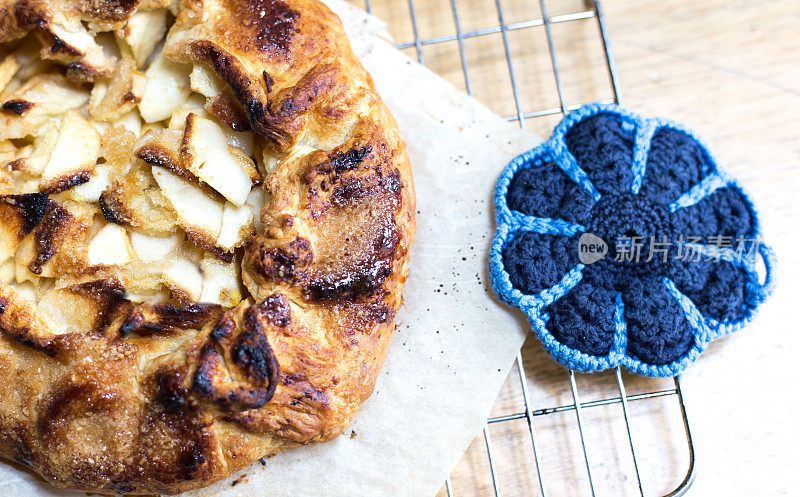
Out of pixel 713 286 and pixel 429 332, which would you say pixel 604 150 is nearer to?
pixel 713 286

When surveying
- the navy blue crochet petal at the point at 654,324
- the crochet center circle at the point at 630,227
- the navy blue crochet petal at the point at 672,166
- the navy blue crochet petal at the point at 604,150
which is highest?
the navy blue crochet petal at the point at 604,150

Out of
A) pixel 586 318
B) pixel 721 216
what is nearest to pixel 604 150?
pixel 721 216

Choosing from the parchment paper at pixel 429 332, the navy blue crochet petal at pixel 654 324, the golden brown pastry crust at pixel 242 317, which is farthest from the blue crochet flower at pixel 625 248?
the golden brown pastry crust at pixel 242 317

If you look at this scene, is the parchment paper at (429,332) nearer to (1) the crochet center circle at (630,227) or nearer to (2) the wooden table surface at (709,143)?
(2) the wooden table surface at (709,143)

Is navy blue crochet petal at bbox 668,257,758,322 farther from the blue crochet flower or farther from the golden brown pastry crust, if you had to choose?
the golden brown pastry crust

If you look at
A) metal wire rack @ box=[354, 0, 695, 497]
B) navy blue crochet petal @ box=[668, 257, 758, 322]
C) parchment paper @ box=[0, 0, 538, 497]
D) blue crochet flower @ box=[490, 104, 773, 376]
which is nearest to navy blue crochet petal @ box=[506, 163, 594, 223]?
blue crochet flower @ box=[490, 104, 773, 376]
